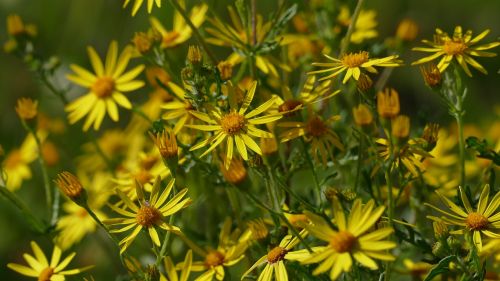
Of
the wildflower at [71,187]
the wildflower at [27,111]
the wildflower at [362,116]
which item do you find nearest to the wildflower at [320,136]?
the wildflower at [362,116]

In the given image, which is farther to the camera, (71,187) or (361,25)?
(361,25)

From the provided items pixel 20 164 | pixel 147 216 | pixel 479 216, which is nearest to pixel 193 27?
pixel 147 216

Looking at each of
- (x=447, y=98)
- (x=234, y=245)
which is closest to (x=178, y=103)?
(x=234, y=245)

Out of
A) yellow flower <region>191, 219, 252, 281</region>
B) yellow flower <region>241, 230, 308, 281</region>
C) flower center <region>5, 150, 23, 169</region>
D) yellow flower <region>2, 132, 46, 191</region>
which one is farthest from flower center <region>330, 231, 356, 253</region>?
flower center <region>5, 150, 23, 169</region>

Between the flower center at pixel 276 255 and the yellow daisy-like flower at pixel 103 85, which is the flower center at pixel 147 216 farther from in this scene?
the yellow daisy-like flower at pixel 103 85

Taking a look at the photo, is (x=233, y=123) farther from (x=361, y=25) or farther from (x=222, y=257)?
(x=361, y=25)

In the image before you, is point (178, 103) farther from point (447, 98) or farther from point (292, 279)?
point (447, 98)

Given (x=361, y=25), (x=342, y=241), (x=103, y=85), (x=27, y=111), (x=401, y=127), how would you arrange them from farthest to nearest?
(x=361, y=25)
(x=103, y=85)
(x=27, y=111)
(x=401, y=127)
(x=342, y=241)

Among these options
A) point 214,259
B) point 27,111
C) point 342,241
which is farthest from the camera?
point 27,111
